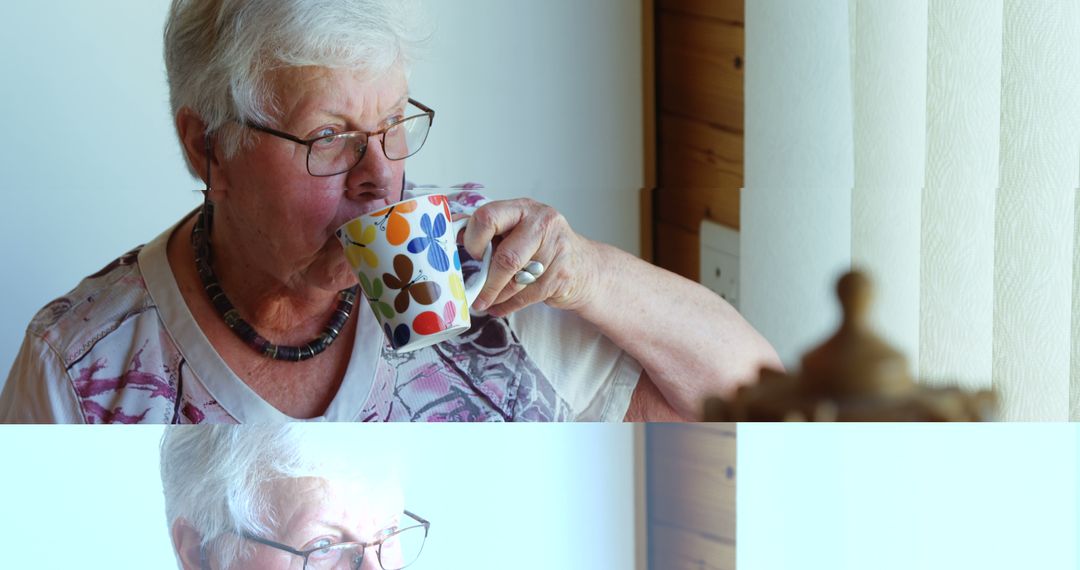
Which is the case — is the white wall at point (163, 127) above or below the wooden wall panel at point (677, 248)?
above

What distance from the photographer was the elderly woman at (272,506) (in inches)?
32.7

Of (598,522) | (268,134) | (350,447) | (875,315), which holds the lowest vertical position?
(598,522)

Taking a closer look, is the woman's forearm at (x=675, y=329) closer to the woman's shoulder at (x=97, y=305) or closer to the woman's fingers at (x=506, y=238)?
the woman's fingers at (x=506, y=238)

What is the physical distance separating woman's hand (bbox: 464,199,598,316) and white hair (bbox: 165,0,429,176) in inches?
4.4

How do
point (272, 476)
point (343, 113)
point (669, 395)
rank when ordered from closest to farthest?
1. point (343, 113)
2. point (669, 395)
3. point (272, 476)

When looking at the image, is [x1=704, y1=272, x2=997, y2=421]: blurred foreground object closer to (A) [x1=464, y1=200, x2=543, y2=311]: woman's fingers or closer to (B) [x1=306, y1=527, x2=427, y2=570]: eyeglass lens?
(A) [x1=464, y1=200, x2=543, y2=311]: woman's fingers

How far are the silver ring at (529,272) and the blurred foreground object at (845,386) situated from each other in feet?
0.51

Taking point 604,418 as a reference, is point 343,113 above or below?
above

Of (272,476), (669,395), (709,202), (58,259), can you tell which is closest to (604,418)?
(669,395)

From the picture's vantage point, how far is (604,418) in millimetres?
759

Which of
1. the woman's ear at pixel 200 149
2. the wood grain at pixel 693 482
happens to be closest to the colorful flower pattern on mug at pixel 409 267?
the woman's ear at pixel 200 149

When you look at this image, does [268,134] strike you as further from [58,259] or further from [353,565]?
[353,565]

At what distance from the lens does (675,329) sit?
2.41 feet

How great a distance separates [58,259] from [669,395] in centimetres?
41
